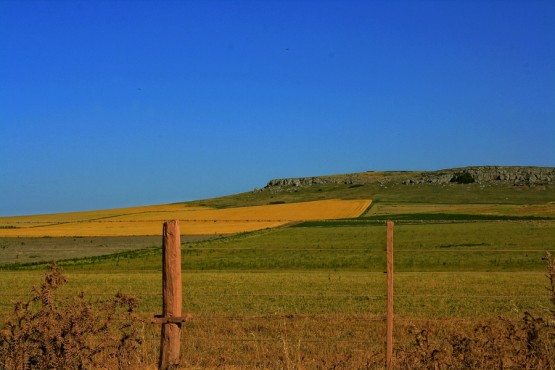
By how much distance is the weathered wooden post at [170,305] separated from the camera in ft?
23.9

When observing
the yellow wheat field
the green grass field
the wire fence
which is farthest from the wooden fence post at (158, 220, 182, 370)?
the yellow wheat field

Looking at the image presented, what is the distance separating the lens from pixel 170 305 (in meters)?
7.31

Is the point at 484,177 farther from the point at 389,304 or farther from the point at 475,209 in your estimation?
the point at 389,304

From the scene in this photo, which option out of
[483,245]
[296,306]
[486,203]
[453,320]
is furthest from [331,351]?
[486,203]

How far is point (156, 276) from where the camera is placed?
79.8ft

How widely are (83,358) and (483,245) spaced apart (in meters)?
30.2

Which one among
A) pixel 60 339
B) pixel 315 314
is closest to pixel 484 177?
pixel 315 314

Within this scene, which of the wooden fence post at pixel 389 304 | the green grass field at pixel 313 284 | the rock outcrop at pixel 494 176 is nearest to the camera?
the wooden fence post at pixel 389 304

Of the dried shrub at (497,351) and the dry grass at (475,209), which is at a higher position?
the dry grass at (475,209)

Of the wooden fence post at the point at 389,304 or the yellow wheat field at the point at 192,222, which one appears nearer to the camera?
the wooden fence post at the point at 389,304

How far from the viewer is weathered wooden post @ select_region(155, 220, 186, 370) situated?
23.9ft

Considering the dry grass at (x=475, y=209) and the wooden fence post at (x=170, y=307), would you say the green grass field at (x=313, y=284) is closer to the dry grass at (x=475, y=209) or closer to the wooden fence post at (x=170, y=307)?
the wooden fence post at (x=170, y=307)

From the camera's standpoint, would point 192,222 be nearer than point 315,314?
No

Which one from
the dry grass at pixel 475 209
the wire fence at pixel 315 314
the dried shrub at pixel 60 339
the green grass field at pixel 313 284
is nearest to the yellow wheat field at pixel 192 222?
the dry grass at pixel 475 209
